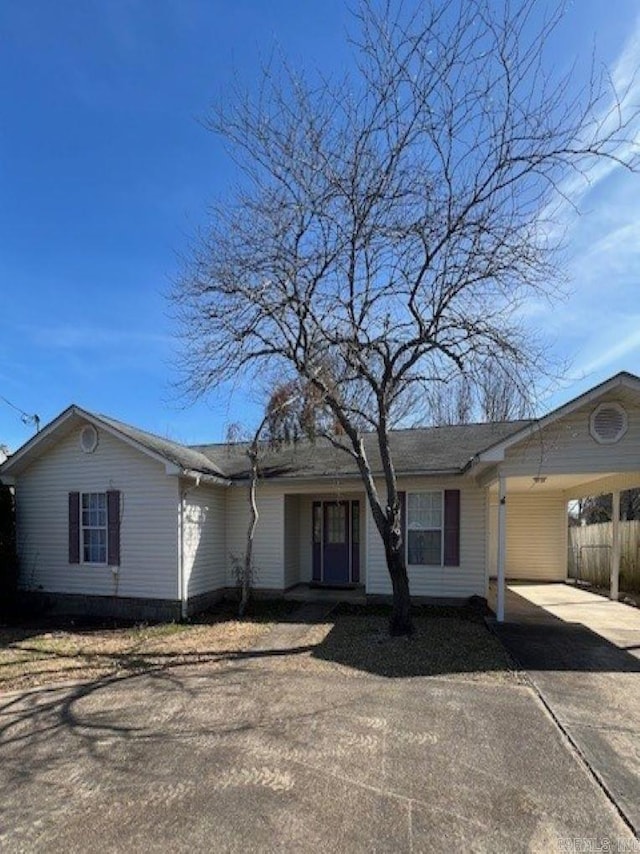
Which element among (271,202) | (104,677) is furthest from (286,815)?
(271,202)

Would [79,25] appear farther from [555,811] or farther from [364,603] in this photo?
[364,603]

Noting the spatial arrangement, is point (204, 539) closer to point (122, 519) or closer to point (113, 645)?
point (122, 519)

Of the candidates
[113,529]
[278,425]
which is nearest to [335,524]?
[278,425]

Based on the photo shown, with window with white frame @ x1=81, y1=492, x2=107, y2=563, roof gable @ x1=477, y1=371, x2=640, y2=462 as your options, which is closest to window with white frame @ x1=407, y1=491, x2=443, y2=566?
roof gable @ x1=477, y1=371, x2=640, y2=462

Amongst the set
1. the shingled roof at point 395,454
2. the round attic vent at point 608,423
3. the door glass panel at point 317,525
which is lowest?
the door glass panel at point 317,525

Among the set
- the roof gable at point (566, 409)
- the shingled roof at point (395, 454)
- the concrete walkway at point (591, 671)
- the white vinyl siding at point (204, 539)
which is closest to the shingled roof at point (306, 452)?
the shingled roof at point (395, 454)

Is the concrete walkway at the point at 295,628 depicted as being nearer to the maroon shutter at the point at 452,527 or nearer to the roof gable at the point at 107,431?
the maroon shutter at the point at 452,527

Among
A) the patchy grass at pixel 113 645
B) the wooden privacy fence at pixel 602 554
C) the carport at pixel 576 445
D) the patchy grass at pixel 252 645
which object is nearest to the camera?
the patchy grass at pixel 252 645

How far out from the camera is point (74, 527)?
38.0 feet

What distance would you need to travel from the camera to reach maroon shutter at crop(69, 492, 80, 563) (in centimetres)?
1155

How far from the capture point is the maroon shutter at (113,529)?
11.1m

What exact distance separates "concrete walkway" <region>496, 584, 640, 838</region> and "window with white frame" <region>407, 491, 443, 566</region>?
190cm

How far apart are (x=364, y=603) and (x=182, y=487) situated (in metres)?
4.61

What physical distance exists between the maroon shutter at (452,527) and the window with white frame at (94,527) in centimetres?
726
